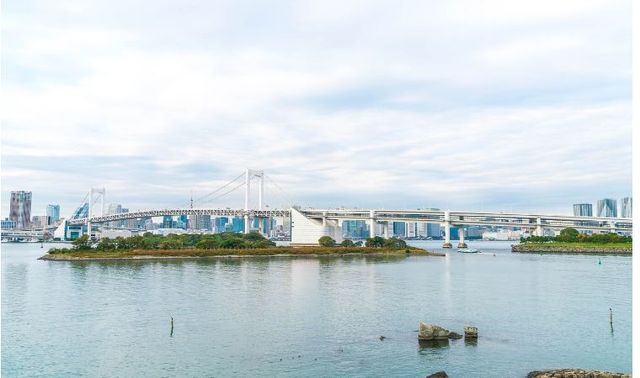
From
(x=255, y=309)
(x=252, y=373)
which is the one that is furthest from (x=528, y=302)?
(x=252, y=373)

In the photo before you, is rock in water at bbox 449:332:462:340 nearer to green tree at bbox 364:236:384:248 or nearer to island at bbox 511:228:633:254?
green tree at bbox 364:236:384:248

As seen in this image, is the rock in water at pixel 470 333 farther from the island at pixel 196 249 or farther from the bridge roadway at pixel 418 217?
the bridge roadway at pixel 418 217

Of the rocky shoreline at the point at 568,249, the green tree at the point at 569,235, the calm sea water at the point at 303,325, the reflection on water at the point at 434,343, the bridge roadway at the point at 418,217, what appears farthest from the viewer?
the bridge roadway at the point at 418,217

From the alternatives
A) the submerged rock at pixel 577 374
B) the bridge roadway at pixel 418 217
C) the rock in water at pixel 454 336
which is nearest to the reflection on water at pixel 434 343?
the rock in water at pixel 454 336

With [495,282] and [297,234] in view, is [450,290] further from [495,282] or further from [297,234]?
[297,234]

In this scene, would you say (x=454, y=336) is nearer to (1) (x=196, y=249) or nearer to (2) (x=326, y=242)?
(1) (x=196, y=249)

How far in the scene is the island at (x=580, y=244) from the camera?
2226 inches

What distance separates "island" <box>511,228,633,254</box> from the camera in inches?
2226

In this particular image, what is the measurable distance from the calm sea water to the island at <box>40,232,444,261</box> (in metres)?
15.3

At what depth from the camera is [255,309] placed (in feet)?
61.6

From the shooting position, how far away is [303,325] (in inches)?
631

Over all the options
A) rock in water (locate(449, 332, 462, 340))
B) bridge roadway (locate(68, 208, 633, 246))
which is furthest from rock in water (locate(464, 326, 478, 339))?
bridge roadway (locate(68, 208, 633, 246))

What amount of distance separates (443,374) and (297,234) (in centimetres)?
5021

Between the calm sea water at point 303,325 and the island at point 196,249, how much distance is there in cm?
1531
